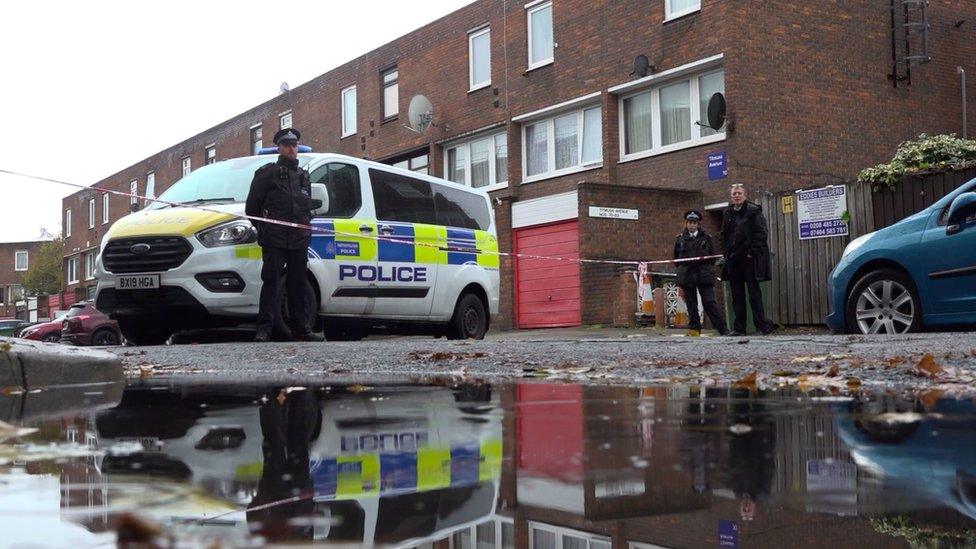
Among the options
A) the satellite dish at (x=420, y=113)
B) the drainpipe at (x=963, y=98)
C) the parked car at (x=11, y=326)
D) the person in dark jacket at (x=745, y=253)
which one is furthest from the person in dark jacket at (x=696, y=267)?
the parked car at (x=11, y=326)

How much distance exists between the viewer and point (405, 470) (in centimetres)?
255

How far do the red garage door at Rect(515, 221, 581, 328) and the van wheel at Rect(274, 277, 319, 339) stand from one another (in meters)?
10.4

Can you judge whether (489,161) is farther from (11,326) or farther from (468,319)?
(11,326)

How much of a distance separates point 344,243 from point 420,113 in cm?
1577

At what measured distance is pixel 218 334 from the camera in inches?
452

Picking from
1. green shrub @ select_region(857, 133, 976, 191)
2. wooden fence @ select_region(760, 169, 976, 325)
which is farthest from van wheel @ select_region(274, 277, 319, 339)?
green shrub @ select_region(857, 133, 976, 191)

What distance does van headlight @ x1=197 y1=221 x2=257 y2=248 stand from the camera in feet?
34.0

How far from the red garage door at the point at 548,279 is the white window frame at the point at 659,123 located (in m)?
1.94

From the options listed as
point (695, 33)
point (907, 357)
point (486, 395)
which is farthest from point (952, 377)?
point (695, 33)

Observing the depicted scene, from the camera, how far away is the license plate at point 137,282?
1041cm

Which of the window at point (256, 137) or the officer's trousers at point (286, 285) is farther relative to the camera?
the window at point (256, 137)

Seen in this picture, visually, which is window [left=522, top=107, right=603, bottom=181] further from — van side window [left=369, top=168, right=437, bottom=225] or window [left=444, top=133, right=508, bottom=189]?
van side window [left=369, top=168, right=437, bottom=225]

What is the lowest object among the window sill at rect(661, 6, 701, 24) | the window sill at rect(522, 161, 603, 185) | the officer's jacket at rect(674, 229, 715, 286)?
the officer's jacket at rect(674, 229, 715, 286)

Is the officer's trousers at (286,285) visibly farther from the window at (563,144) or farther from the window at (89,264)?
the window at (89,264)
